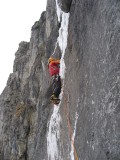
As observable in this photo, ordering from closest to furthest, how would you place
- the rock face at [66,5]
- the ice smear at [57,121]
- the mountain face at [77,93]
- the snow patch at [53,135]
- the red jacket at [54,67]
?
the mountain face at [77,93] → the rock face at [66,5] → the ice smear at [57,121] → the snow patch at [53,135] → the red jacket at [54,67]

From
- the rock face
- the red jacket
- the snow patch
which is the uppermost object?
the rock face

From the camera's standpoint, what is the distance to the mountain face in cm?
1022

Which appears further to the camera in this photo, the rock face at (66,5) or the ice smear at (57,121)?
the ice smear at (57,121)

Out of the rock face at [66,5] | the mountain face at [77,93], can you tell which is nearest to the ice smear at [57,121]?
the mountain face at [77,93]

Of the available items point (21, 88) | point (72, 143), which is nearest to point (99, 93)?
point (72, 143)

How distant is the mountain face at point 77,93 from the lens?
402 inches

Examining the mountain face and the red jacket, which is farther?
the red jacket

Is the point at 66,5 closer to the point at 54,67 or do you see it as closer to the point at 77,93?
the point at 54,67

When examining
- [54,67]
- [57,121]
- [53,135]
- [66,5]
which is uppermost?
[66,5]

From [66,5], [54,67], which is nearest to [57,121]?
[54,67]

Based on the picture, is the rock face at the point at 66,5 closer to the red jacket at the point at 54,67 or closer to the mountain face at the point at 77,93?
the mountain face at the point at 77,93

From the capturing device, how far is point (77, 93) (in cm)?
1383

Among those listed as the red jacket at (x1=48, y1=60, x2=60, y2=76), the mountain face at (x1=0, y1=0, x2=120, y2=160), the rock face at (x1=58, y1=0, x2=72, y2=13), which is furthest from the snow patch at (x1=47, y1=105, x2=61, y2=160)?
the rock face at (x1=58, y1=0, x2=72, y2=13)

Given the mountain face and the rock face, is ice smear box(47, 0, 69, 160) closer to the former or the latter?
the mountain face
